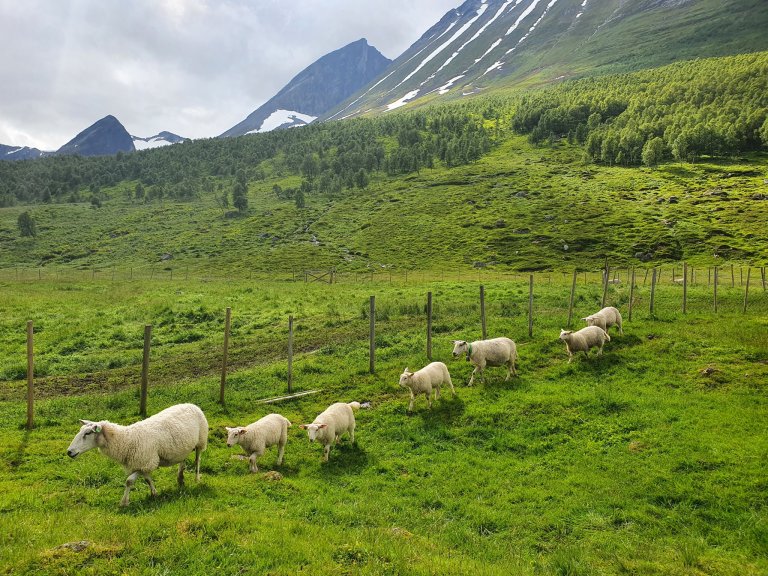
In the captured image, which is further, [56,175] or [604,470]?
[56,175]

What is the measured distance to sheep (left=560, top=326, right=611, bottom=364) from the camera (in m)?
19.2

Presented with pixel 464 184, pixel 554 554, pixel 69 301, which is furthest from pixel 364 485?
pixel 464 184

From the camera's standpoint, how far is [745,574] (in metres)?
7.12

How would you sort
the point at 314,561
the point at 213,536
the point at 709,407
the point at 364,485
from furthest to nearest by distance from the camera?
the point at 709,407 → the point at 364,485 → the point at 213,536 → the point at 314,561

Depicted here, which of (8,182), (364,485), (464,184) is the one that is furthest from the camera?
(8,182)

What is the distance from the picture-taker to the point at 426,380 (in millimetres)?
15969

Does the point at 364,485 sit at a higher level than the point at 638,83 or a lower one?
lower

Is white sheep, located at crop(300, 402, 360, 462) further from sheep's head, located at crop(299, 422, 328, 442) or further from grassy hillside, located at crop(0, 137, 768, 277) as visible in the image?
grassy hillside, located at crop(0, 137, 768, 277)

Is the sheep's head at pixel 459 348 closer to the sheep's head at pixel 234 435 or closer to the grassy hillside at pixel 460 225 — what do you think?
the sheep's head at pixel 234 435

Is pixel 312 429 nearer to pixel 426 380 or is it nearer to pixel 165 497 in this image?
pixel 165 497

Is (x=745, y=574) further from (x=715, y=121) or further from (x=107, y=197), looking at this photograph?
(x=107, y=197)

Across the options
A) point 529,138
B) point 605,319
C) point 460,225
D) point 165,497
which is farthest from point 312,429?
point 529,138

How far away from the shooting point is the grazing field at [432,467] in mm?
7465

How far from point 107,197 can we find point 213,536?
19230cm
